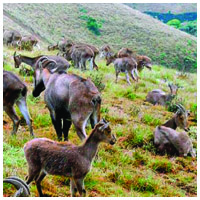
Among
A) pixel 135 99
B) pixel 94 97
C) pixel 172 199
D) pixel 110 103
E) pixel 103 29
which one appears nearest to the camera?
pixel 172 199

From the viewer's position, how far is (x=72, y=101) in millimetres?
8000

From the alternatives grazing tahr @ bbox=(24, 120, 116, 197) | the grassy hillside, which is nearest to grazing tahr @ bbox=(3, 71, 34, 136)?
grazing tahr @ bbox=(24, 120, 116, 197)

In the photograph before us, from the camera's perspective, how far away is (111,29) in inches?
2501

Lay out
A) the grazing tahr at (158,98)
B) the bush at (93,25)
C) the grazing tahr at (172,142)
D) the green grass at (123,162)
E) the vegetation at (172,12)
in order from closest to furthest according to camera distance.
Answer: the green grass at (123,162) < the grazing tahr at (172,142) < the grazing tahr at (158,98) < the bush at (93,25) < the vegetation at (172,12)

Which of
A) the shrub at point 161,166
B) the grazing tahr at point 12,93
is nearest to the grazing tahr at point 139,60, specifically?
the shrub at point 161,166

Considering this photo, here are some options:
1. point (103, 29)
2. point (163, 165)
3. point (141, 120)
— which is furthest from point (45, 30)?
point (163, 165)

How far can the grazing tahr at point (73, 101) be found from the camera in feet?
25.7

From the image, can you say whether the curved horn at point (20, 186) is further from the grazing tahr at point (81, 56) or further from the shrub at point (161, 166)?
the grazing tahr at point (81, 56)

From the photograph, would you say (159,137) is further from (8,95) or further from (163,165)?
(8,95)

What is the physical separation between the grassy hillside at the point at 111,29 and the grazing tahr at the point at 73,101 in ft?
135

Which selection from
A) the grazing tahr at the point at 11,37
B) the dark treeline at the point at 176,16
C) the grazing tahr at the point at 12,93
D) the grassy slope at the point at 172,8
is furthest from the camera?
the grassy slope at the point at 172,8

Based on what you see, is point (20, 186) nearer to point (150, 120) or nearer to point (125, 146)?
point (125, 146)

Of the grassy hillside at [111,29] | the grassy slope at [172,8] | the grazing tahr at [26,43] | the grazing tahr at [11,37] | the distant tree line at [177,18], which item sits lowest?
the grazing tahr at [26,43]

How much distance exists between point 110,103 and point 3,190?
8.73m
